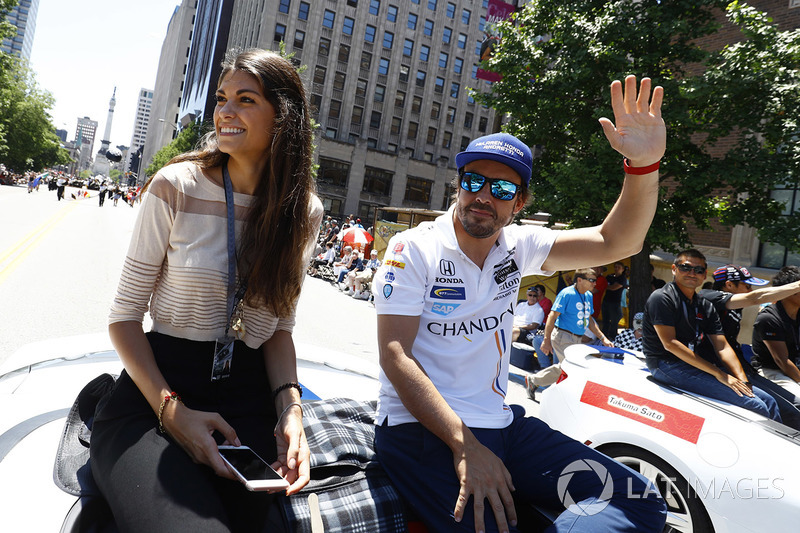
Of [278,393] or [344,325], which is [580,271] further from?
[278,393]

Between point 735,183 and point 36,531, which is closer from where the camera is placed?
point 36,531

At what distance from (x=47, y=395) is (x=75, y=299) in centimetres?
853

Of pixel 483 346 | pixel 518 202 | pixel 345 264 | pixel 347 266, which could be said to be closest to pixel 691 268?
pixel 518 202

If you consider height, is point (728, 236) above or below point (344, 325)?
above

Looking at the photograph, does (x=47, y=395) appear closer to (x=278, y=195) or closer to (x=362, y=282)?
(x=278, y=195)

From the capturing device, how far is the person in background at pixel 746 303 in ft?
15.1

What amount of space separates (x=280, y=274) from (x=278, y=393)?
447mm

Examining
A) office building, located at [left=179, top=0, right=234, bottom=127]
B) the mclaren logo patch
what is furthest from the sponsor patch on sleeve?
office building, located at [left=179, top=0, right=234, bottom=127]

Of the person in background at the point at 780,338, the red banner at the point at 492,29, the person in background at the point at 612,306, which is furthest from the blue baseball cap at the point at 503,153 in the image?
the red banner at the point at 492,29

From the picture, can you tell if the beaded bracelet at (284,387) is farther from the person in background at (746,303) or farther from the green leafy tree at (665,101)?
the green leafy tree at (665,101)

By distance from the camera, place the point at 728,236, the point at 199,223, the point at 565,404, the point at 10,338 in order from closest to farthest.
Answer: the point at 199,223, the point at 565,404, the point at 10,338, the point at 728,236

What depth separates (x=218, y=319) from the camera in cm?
196

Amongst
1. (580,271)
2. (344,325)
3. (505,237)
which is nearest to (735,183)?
(580,271)

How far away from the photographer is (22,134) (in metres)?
71.5
